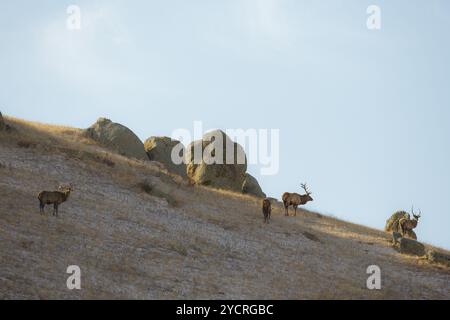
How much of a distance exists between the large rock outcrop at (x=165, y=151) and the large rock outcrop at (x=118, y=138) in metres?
1.87

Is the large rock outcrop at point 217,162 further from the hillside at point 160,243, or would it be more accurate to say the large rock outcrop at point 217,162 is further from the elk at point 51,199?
the elk at point 51,199

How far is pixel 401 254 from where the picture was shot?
3681 centimetres

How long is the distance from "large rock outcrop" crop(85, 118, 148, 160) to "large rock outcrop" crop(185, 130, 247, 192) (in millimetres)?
4540

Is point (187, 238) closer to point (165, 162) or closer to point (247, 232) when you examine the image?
point (247, 232)

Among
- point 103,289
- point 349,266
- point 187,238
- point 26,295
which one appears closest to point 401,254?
point 349,266

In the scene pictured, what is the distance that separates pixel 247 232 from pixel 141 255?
1010 cm

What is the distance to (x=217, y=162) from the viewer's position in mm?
54375

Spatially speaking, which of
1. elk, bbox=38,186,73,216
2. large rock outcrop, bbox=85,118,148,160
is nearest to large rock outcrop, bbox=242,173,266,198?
large rock outcrop, bbox=85,118,148,160

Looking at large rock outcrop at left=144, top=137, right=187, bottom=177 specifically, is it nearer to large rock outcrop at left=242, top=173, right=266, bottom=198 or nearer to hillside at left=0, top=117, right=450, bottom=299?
large rock outcrop at left=242, top=173, right=266, bottom=198

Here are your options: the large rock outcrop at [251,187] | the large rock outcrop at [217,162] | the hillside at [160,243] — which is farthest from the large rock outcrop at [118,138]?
the large rock outcrop at [251,187]

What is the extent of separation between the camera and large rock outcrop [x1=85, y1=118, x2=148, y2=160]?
54625mm

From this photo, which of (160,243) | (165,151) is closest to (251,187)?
(165,151)

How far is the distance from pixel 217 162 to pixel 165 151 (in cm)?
599

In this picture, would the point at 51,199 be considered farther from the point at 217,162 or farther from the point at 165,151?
the point at 165,151
